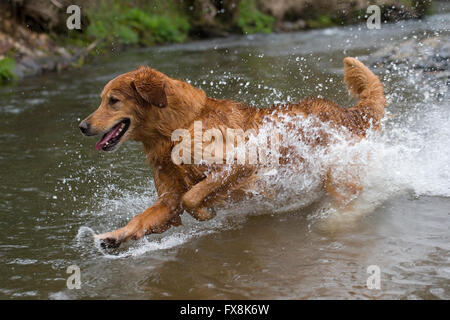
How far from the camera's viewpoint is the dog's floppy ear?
13.9ft

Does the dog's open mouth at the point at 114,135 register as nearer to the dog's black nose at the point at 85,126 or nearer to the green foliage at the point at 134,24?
the dog's black nose at the point at 85,126

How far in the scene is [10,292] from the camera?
3734 millimetres

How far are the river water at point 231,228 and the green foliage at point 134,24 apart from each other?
32.2 ft

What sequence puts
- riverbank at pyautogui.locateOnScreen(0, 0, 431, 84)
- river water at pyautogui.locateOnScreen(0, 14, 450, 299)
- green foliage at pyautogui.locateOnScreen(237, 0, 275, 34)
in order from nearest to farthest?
river water at pyautogui.locateOnScreen(0, 14, 450, 299) < riverbank at pyautogui.locateOnScreen(0, 0, 431, 84) < green foliage at pyautogui.locateOnScreen(237, 0, 275, 34)

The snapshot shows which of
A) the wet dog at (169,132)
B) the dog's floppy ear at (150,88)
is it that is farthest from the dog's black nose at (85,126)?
the dog's floppy ear at (150,88)

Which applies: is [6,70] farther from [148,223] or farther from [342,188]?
[342,188]

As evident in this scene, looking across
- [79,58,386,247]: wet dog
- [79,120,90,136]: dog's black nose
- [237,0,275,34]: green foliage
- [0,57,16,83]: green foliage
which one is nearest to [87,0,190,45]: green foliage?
[237,0,275,34]: green foliage

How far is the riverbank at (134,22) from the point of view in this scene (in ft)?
48.4

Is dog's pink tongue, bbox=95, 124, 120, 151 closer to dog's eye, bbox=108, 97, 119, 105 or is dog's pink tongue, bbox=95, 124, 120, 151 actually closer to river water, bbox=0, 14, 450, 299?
dog's eye, bbox=108, 97, 119, 105

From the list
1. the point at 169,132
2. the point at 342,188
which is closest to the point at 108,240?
the point at 169,132

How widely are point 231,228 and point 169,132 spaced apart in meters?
1.11

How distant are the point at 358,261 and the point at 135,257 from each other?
5.78ft
